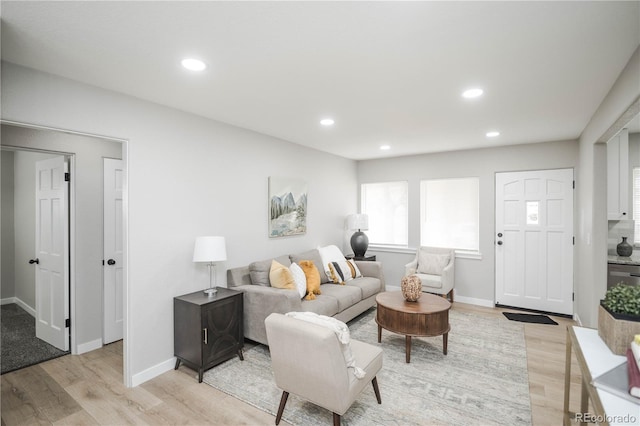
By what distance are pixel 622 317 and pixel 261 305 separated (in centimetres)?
274

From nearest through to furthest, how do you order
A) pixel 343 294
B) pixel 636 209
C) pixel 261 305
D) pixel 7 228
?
1. pixel 261 305
2. pixel 343 294
3. pixel 636 209
4. pixel 7 228

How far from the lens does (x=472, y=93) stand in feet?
8.69

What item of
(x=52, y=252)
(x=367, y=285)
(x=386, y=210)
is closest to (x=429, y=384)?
(x=367, y=285)

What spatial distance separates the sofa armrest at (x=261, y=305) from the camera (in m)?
3.13

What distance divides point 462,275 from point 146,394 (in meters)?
4.58

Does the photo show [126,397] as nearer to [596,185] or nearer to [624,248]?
[596,185]

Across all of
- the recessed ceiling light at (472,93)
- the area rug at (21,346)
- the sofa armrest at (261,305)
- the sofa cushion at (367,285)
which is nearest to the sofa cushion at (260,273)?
the sofa armrest at (261,305)

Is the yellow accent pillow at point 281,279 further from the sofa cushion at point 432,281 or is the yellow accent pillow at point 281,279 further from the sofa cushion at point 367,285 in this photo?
the sofa cushion at point 432,281

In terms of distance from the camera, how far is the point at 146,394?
2594 millimetres

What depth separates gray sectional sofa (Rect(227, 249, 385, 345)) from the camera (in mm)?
3195

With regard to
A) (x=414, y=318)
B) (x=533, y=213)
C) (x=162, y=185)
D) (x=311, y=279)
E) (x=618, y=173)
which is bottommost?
(x=414, y=318)

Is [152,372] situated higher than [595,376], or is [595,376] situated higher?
[595,376]

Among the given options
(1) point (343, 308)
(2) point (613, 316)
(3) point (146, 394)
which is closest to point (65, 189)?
(3) point (146, 394)

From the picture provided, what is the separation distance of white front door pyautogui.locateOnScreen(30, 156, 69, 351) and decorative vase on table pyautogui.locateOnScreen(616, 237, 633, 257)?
653cm
